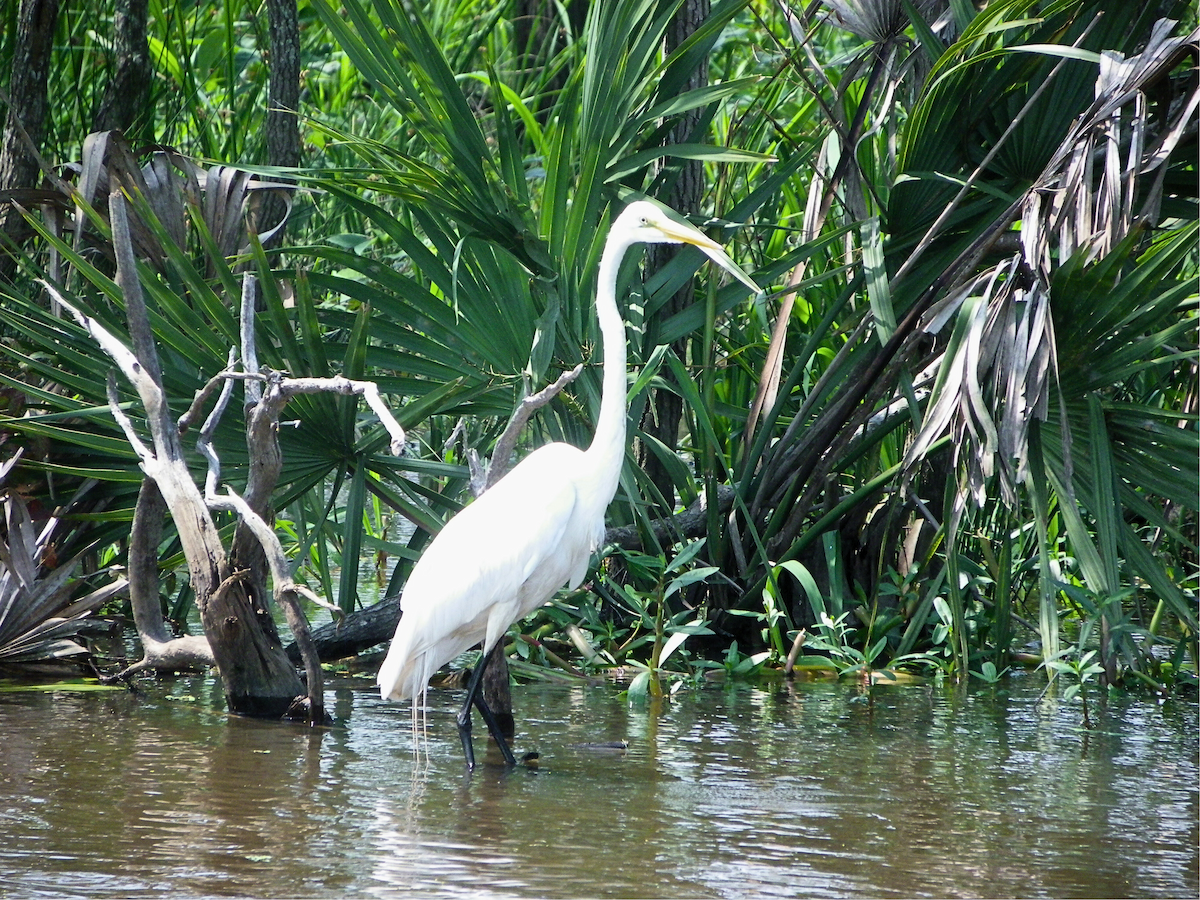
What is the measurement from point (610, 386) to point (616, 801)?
4.01 ft

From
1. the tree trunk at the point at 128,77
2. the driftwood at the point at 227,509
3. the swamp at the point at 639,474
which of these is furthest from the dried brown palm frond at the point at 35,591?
the tree trunk at the point at 128,77

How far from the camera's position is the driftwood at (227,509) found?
4.00 m

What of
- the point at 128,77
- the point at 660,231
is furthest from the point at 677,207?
the point at 128,77

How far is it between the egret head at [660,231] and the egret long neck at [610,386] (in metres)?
0.05

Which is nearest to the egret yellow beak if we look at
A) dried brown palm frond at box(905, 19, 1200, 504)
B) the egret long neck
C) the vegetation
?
the egret long neck

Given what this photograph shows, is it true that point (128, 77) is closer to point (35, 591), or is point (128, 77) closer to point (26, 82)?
point (26, 82)

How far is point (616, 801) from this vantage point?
3512 mm

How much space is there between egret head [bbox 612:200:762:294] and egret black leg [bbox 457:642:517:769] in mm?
1338

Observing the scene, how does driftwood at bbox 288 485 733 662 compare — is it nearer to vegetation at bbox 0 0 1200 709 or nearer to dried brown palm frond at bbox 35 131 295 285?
vegetation at bbox 0 0 1200 709

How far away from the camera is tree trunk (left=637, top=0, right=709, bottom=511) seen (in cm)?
564

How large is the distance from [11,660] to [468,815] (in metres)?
2.33

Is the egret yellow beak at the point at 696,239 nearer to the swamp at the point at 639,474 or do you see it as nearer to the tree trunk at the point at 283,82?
the swamp at the point at 639,474

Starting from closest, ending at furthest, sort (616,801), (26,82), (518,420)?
(616,801) < (518,420) < (26,82)

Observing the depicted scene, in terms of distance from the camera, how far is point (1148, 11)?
4.54 m
